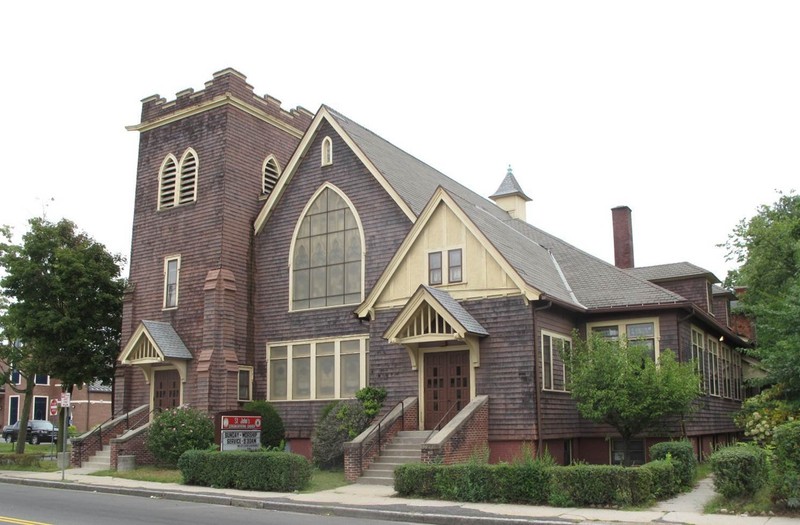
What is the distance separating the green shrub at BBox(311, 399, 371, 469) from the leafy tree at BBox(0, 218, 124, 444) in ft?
40.1

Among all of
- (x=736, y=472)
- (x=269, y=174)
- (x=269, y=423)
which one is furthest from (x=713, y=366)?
(x=269, y=174)

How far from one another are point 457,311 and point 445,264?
2004 mm

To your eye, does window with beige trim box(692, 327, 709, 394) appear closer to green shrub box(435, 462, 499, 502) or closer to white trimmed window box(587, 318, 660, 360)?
white trimmed window box(587, 318, 660, 360)

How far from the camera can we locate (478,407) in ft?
70.0

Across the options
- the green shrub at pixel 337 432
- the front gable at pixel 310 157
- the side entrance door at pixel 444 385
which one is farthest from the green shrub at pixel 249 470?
the front gable at pixel 310 157

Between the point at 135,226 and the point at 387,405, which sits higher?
the point at 135,226

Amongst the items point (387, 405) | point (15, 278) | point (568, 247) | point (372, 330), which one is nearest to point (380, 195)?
point (372, 330)

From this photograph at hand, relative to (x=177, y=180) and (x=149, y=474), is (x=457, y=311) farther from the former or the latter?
(x=177, y=180)

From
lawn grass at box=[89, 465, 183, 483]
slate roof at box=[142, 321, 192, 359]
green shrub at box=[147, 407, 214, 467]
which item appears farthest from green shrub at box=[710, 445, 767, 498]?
slate roof at box=[142, 321, 192, 359]

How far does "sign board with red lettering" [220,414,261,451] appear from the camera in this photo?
21.9 metres

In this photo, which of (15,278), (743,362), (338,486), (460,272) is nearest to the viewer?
(338,486)

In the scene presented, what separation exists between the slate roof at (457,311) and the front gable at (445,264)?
0.71 meters

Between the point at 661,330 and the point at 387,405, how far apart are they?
829cm

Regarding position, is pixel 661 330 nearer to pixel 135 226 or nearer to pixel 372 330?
pixel 372 330
